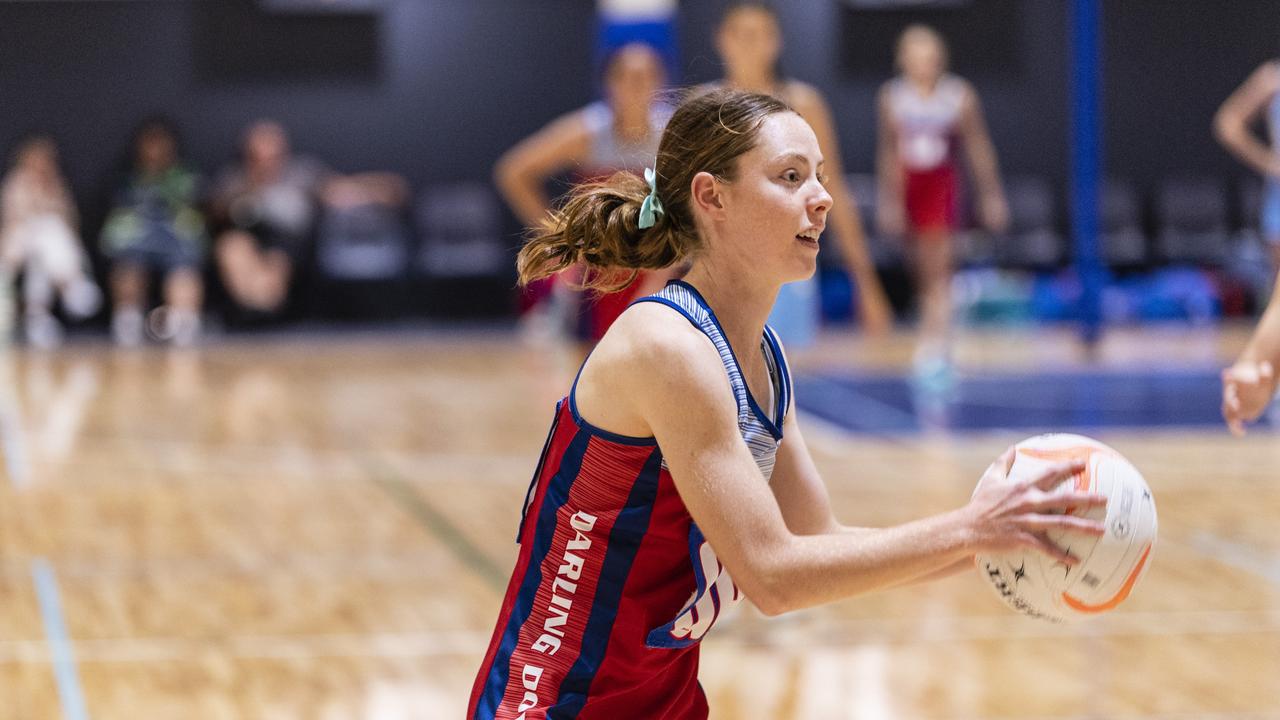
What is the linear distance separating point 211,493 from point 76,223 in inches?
346

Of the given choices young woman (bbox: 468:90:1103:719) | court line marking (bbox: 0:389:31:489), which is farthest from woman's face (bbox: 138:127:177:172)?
young woman (bbox: 468:90:1103:719)

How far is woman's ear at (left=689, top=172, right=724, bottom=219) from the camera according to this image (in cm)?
175

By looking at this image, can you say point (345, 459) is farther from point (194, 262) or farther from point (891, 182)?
point (194, 262)

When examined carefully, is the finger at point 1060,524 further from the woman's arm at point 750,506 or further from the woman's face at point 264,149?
the woman's face at point 264,149

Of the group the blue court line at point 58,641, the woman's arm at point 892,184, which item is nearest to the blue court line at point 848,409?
the woman's arm at point 892,184

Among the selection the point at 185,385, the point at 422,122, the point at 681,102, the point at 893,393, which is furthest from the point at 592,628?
the point at 422,122

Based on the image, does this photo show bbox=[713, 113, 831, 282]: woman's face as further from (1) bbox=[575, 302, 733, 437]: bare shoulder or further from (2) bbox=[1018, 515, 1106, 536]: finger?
(2) bbox=[1018, 515, 1106, 536]: finger

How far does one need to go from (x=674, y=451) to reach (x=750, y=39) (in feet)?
8.94

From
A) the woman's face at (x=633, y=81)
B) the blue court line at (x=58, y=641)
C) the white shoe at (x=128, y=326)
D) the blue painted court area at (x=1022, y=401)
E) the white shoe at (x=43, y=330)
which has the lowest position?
the white shoe at (x=43, y=330)

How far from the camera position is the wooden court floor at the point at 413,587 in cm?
323

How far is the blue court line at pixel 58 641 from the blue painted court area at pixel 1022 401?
140 inches

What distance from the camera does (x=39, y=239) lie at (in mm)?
12805

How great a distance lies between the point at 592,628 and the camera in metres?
1.79

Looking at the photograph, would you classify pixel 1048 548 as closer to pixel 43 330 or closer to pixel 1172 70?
pixel 43 330
